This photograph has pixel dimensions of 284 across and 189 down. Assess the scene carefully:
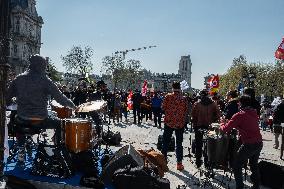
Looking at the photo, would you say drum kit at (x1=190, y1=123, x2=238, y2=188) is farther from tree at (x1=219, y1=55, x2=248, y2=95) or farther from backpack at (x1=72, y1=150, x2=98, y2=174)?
tree at (x1=219, y1=55, x2=248, y2=95)

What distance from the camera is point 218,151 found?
27.0ft

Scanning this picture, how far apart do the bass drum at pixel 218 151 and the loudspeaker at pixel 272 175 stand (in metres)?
1.02

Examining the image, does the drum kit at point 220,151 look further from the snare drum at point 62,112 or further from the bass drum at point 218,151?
the snare drum at point 62,112

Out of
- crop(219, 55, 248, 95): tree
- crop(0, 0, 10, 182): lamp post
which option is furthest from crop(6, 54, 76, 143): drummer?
crop(219, 55, 248, 95): tree

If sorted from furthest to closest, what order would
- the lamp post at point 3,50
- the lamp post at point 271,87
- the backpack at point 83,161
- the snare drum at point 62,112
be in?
the lamp post at point 271,87 → the snare drum at point 62,112 → the backpack at point 83,161 → the lamp post at point 3,50

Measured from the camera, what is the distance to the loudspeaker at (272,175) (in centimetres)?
824

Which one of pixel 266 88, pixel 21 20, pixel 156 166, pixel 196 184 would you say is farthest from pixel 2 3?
pixel 21 20

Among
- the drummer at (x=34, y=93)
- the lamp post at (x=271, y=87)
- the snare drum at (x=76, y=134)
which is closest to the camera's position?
the drummer at (x=34, y=93)

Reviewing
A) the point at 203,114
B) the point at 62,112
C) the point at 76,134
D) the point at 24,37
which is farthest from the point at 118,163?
the point at 24,37

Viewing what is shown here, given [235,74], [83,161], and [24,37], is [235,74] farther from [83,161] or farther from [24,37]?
[83,161]

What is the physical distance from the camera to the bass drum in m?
8.25

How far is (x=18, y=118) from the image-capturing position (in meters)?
7.09

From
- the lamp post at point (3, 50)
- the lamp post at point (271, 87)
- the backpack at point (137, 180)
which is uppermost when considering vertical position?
the lamp post at point (271, 87)

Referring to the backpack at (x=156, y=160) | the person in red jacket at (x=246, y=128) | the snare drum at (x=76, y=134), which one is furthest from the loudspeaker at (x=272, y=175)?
the snare drum at (x=76, y=134)
